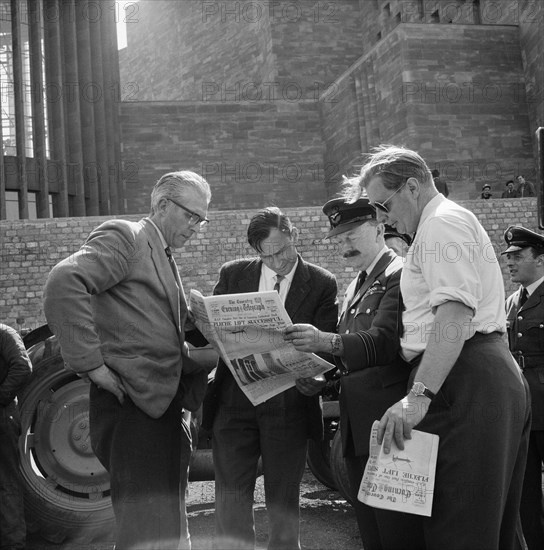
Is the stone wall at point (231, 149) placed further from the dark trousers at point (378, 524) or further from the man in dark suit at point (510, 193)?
the dark trousers at point (378, 524)

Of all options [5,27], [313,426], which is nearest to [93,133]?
[5,27]

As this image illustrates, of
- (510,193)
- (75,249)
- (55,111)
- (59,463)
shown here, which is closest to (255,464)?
(59,463)

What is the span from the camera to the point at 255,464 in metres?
4.73

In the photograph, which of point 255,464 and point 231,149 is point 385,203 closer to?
point 255,464

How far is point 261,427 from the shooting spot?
4.68 meters

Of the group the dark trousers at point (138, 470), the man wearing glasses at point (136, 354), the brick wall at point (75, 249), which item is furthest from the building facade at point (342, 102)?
the dark trousers at point (138, 470)

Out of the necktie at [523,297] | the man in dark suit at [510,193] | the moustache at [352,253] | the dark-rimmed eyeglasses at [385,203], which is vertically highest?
the man in dark suit at [510,193]

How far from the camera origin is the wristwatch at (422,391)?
3127 millimetres

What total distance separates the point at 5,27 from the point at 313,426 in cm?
2308

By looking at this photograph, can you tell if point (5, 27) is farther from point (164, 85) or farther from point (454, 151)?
point (164, 85)

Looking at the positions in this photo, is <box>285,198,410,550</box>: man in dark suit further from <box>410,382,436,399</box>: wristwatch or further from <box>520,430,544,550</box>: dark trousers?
<box>520,430,544,550</box>: dark trousers

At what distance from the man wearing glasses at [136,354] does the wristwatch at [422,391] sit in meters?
1.21

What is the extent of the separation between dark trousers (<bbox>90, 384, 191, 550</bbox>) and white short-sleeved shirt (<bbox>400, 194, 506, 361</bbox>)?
43.5 inches

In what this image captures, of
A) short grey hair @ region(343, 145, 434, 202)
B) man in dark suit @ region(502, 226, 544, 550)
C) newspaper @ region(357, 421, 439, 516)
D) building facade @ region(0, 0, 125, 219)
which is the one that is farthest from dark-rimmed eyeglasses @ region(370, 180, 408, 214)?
building facade @ region(0, 0, 125, 219)
